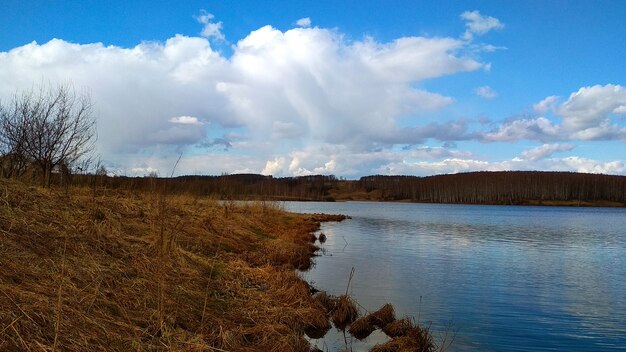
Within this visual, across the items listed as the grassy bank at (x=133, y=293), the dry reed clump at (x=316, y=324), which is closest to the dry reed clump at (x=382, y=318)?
the grassy bank at (x=133, y=293)

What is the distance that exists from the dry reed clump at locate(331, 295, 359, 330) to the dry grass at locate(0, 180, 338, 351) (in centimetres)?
46

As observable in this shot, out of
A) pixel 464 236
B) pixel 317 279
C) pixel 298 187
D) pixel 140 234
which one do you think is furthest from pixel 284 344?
pixel 298 187

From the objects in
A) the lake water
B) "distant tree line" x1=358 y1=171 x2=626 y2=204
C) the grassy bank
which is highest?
"distant tree line" x1=358 y1=171 x2=626 y2=204

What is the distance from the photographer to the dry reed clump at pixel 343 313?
1134 cm

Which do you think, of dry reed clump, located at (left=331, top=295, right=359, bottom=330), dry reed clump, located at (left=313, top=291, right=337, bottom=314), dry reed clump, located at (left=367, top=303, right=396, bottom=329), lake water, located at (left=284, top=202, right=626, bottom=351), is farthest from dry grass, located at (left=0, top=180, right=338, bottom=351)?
lake water, located at (left=284, top=202, right=626, bottom=351)

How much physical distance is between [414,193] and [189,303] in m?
185

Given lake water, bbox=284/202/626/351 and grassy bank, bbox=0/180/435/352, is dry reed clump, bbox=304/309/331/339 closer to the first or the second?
grassy bank, bbox=0/180/435/352

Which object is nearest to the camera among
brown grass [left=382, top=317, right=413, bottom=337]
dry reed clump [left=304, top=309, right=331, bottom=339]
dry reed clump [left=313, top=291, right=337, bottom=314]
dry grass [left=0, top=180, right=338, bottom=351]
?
dry grass [left=0, top=180, right=338, bottom=351]

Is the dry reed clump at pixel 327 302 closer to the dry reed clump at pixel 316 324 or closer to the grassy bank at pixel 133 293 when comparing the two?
the grassy bank at pixel 133 293

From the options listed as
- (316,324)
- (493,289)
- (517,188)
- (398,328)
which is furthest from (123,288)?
(517,188)

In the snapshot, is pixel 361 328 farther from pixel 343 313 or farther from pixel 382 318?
pixel 343 313

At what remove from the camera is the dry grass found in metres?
6.27

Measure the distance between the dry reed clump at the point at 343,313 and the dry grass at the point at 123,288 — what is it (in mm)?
459

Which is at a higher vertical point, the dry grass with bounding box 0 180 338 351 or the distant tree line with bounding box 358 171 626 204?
the distant tree line with bounding box 358 171 626 204
